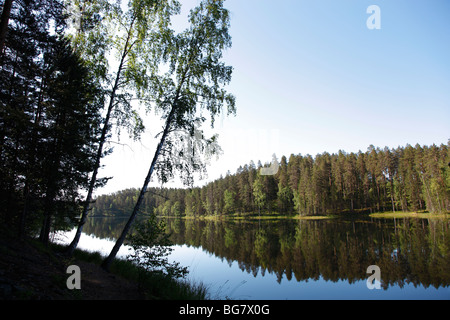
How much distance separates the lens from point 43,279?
237 inches

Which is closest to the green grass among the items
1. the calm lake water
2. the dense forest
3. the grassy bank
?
the grassy bank

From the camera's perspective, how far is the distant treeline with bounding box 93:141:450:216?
55812 mm

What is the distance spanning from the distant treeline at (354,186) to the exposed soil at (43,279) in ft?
138

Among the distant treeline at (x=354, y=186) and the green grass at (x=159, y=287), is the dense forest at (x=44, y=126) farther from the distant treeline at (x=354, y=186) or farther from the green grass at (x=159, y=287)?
the distant treeline at (x=354, y=186)

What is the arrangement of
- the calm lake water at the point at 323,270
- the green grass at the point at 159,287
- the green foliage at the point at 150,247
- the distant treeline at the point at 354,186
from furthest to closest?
the distant treeline at the point at 354,186 < the calm lake water at the point at 323,270 < the green grass at the point at 159,287 < the green foliage at the point at 150,247

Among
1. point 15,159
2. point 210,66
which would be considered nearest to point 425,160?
point 210,66

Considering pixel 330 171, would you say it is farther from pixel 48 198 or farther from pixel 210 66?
pixel 48 198

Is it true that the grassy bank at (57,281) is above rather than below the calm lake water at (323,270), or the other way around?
above

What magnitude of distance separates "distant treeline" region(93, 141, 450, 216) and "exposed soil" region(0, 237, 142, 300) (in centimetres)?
4210

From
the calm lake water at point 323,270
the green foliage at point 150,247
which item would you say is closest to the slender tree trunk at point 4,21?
the green foliage at point 150,247

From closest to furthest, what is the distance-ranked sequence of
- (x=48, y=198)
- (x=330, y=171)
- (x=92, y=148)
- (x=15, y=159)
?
1. (x=15, y=159)
2. (x=48, y=198)
3. (x=92, y=148)
4. (x=330, y=171)

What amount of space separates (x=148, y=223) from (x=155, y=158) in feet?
14.2

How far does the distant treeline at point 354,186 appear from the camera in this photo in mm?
55812

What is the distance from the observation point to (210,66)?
11.9 metres
